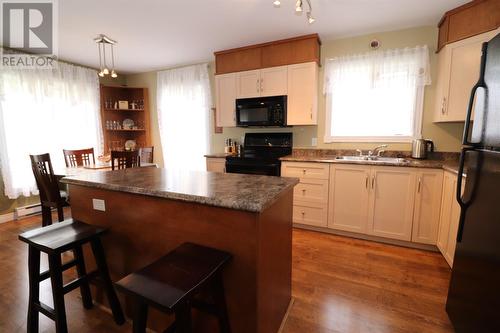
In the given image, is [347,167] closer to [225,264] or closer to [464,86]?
[464,86]

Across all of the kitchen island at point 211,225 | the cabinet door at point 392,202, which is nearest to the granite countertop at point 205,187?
the kitchen island at point 211,225

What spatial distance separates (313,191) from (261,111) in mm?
1292

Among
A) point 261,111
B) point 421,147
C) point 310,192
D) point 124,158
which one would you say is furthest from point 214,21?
point 421,147

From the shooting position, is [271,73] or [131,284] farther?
[271,73]

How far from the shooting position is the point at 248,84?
338 centimetres

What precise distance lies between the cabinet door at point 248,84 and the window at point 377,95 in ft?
3.05

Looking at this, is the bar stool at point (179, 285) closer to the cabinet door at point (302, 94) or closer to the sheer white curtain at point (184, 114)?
the cabinet door at point (302, 94)

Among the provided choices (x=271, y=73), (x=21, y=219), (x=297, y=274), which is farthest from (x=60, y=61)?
(x=297, y=274)

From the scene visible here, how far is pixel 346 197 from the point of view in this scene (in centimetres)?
276

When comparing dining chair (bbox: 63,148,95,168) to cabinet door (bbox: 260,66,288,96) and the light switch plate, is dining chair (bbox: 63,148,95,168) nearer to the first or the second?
the light switch plate

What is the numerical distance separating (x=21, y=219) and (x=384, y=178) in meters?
4.85

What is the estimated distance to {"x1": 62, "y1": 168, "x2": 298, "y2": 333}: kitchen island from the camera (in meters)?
1.16

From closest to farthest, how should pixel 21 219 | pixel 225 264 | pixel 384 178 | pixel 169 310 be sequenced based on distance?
pixel 169 310, pixel 225 264, pixel 384 178, pixel 21 219

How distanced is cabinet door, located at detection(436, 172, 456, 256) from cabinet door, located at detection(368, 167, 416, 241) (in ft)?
0.80
